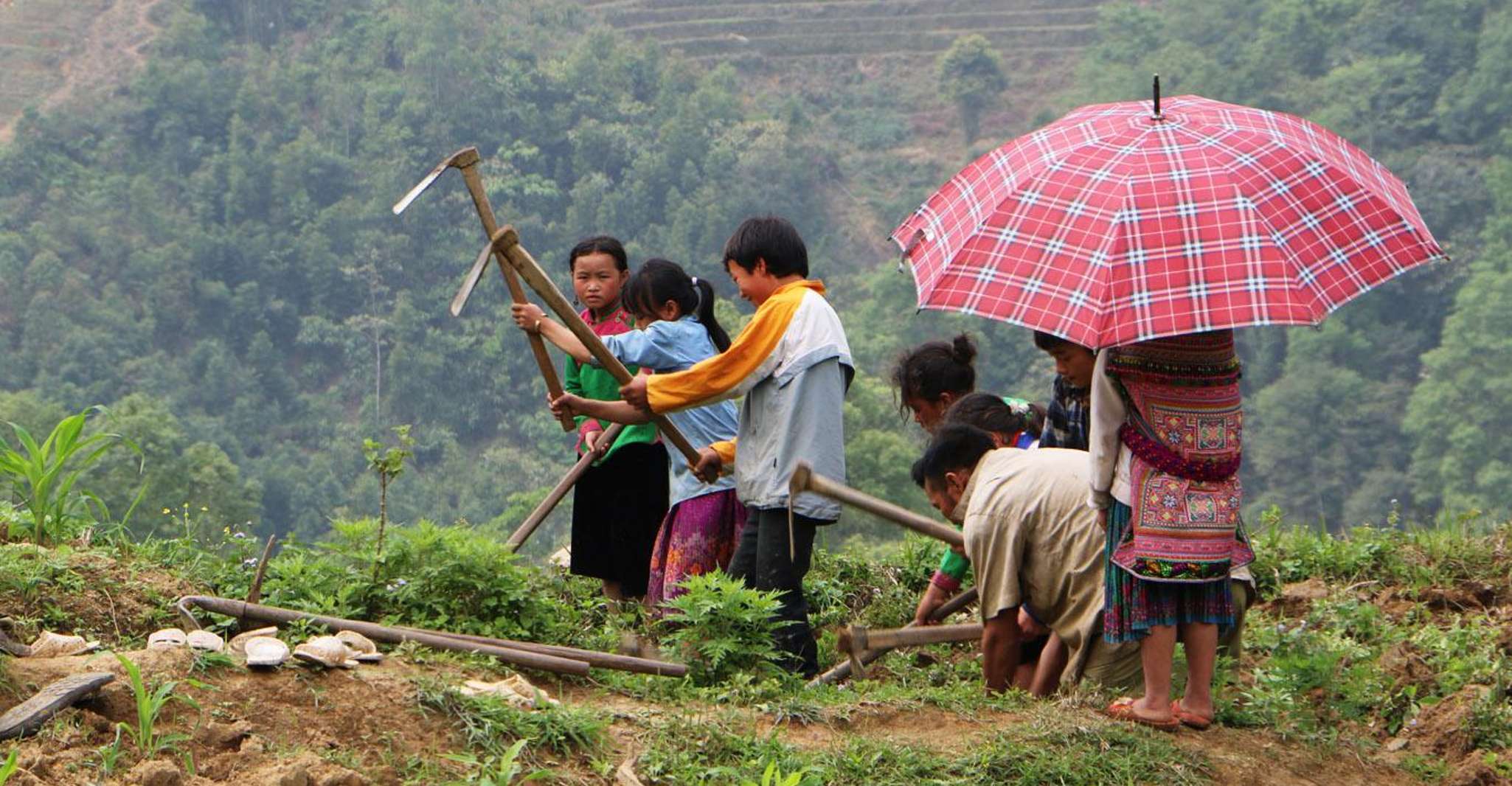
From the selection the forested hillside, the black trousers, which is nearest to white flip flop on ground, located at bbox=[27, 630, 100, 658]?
the black trousers

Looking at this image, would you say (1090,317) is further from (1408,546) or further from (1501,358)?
(1501,358)

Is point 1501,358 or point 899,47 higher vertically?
point 899,47

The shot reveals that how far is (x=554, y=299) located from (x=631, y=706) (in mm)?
1228

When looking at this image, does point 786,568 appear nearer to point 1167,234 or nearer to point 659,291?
point 659,291

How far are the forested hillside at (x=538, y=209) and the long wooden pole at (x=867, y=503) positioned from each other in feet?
82.0

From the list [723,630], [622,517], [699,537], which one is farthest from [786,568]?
[622,517]

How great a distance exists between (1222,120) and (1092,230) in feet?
1.83

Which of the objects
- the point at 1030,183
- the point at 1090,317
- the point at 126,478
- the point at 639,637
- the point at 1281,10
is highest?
the point at 1281,10

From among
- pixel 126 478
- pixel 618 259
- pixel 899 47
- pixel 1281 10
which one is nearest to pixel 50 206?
pixel 126 478

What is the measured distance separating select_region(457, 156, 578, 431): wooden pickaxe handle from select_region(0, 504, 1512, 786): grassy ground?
1.69 ft

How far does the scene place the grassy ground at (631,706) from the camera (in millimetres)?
3654

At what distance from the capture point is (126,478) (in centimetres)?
2792

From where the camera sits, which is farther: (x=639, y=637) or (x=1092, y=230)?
(x=639, y=637)

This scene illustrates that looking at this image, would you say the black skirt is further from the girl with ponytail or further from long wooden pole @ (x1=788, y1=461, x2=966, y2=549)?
long wooden pole @ (x1=788, y1=461, x2=966, y2=549)
